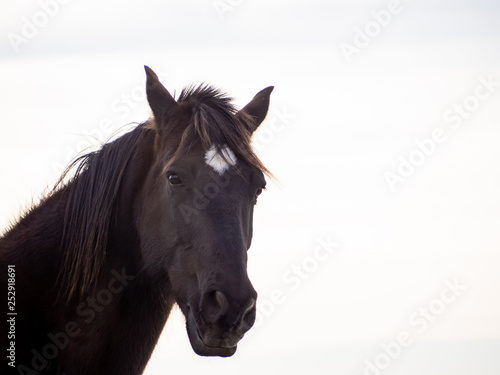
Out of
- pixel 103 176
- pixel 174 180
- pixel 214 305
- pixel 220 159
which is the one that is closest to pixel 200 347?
pixel 214 305

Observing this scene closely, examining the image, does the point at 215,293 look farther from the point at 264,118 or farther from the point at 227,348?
the point at 264,118

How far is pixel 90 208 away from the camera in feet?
17.2

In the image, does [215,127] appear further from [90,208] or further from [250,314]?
[250,314]

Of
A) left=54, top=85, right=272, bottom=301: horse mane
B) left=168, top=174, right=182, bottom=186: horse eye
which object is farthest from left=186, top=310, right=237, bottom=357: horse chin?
left=168, top=174, right=182, bottom=186: horse eye

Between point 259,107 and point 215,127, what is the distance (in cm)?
97

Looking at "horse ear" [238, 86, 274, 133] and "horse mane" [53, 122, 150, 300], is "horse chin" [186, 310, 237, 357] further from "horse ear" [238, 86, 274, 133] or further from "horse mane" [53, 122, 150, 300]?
"horse ear" [238, 86, 274, 133]

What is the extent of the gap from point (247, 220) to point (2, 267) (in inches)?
69.3

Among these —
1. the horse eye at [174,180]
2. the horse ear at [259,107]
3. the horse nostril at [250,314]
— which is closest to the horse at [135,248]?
the horse eye at [174,180]

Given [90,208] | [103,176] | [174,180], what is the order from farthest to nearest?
[103,176]
[90,208]
[174,180]

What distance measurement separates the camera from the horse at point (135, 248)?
15.8 feet

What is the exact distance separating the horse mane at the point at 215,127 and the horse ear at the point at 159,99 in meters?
0.19

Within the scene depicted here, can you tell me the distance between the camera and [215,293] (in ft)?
15.0

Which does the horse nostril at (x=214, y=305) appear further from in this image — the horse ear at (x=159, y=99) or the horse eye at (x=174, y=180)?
the horse ear at (x=159, y=99)

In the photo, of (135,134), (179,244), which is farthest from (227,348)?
(135,134)
